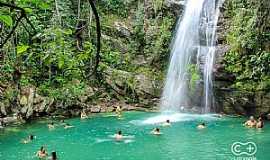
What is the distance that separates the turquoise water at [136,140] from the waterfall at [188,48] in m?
3.45

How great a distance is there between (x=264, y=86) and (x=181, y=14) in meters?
7.36

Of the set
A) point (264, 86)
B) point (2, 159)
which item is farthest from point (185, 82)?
point (2, 159)

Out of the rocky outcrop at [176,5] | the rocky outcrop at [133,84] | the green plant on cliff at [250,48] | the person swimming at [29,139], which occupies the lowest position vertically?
the person swimming at [29,139]

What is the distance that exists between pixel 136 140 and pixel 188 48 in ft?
30.3

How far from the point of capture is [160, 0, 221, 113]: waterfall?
20672mm

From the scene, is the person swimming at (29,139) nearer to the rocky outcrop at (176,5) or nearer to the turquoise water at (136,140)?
the turquoise water at (136,140)

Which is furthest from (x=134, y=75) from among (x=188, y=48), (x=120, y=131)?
(x=120, y=131)

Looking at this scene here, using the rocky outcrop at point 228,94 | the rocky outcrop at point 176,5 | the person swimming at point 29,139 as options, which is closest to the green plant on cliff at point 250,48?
the rocky outcrop at point 228,94

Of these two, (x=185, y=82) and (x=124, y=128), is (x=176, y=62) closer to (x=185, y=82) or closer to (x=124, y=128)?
(x=185, y=82)

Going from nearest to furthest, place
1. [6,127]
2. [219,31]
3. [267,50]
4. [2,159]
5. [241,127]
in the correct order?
[2,159], [241,127], [6,127], [267,50], [219,31]

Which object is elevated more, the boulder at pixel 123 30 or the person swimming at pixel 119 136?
the boulder at pixel 123 30

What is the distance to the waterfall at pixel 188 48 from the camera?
2067cm

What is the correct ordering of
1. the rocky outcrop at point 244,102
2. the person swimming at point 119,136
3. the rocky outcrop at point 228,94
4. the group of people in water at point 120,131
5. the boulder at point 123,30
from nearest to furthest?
1. the group of people in water at point 120,131
2. the person swimming at point 119,136
3. the rocky outcrop at point 244,102
4. the rocky outcrop at point 228,94
5. the boulder at point 123,30

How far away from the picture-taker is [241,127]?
596 inches
